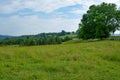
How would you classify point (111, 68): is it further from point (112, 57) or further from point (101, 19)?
point (101, 19)

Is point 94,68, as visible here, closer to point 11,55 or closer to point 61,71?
point 61,71

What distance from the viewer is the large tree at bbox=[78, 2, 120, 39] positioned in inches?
2717

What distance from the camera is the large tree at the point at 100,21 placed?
69.0m

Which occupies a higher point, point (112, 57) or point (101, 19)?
point (101, 19)

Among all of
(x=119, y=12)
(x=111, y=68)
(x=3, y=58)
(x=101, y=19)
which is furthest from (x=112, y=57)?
(x=119, y=12)

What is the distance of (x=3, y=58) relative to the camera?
1708cm

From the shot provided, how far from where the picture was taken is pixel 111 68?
16.4 meters

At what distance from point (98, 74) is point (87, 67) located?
1644mm

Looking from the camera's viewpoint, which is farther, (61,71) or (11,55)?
(11,55)

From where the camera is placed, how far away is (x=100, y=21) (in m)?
68.5

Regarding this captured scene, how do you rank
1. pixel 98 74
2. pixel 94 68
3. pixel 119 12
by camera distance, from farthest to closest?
pixel 119 12
pixel 94 68
pixel 98 74

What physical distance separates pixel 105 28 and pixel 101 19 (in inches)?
124

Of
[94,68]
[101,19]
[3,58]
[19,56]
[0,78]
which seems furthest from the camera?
[101,19]

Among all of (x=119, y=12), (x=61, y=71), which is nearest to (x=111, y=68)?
(x=61, y=71)
